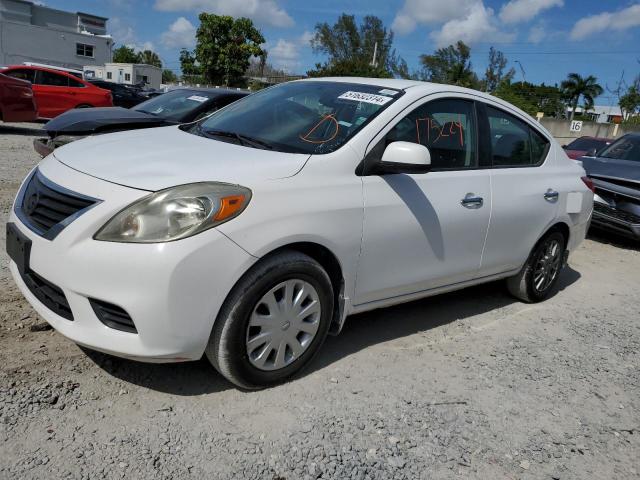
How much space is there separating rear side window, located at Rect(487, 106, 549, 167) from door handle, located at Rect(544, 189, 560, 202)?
0.25 meters

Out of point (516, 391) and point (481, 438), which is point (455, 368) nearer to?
point (516, 391)

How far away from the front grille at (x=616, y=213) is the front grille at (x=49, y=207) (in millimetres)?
6966

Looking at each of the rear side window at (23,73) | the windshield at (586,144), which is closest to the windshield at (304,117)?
the windshield at (586,144)

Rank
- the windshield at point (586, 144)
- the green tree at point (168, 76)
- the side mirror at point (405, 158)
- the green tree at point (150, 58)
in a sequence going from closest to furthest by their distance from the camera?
the side mirror at point (405, 158), the windshield at point (586, 144), the green tree at point (168, 76), the green tree at point (150, 58)

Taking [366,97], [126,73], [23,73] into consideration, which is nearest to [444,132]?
[366,97]

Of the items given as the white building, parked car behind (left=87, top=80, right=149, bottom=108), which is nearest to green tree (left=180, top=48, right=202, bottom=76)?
the white building

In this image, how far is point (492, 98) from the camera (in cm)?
435

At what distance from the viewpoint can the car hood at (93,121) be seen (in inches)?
223

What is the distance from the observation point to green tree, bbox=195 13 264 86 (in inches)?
1809

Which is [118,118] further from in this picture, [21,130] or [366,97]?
[21,130]

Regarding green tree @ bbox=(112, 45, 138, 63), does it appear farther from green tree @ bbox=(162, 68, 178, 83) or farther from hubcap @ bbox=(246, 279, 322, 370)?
hubcap @ bbox=(246, 279, 322, 370)

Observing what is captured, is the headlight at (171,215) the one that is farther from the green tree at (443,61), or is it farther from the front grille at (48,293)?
the green tree at (443,61)

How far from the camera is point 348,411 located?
2957 mm

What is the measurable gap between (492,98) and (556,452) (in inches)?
103
